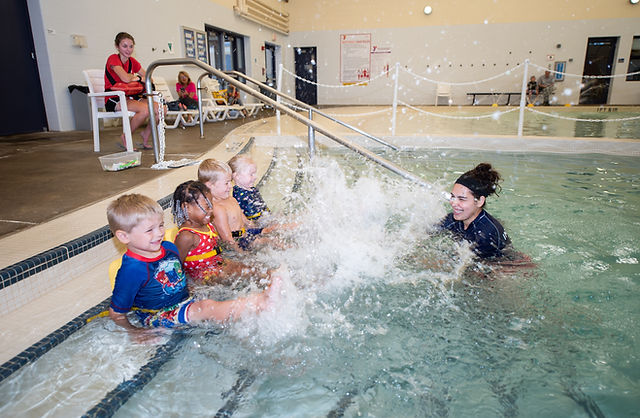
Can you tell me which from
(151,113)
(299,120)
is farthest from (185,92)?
(299,120)

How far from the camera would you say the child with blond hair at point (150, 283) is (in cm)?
173

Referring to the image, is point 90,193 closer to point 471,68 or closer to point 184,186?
point 184,186

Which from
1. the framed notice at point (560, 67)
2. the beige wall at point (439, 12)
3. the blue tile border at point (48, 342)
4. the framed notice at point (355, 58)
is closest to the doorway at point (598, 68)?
the framed notice at point (560, 67)

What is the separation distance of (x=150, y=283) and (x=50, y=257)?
566mm

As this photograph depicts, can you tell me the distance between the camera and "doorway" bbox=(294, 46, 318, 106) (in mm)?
18406

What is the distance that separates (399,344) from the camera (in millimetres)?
1818

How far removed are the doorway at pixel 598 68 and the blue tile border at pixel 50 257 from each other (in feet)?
62.5

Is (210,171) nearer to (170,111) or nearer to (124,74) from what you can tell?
(124,74)

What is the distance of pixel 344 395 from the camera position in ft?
5.02

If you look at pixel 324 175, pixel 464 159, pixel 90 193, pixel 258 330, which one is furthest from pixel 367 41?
pixel 258 330

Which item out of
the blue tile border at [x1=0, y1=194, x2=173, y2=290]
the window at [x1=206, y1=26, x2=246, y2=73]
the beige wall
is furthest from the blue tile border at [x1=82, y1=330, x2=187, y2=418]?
the beige wall

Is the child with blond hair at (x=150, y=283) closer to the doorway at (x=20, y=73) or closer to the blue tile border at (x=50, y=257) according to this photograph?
the blue tile border at (x=50, y=257)

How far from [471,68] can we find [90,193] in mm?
17106

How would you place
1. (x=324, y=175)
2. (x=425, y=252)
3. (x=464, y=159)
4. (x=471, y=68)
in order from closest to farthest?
(x=425, y=252), (x=324, y=175), (x=464, y=159), (x=471, y=68)
